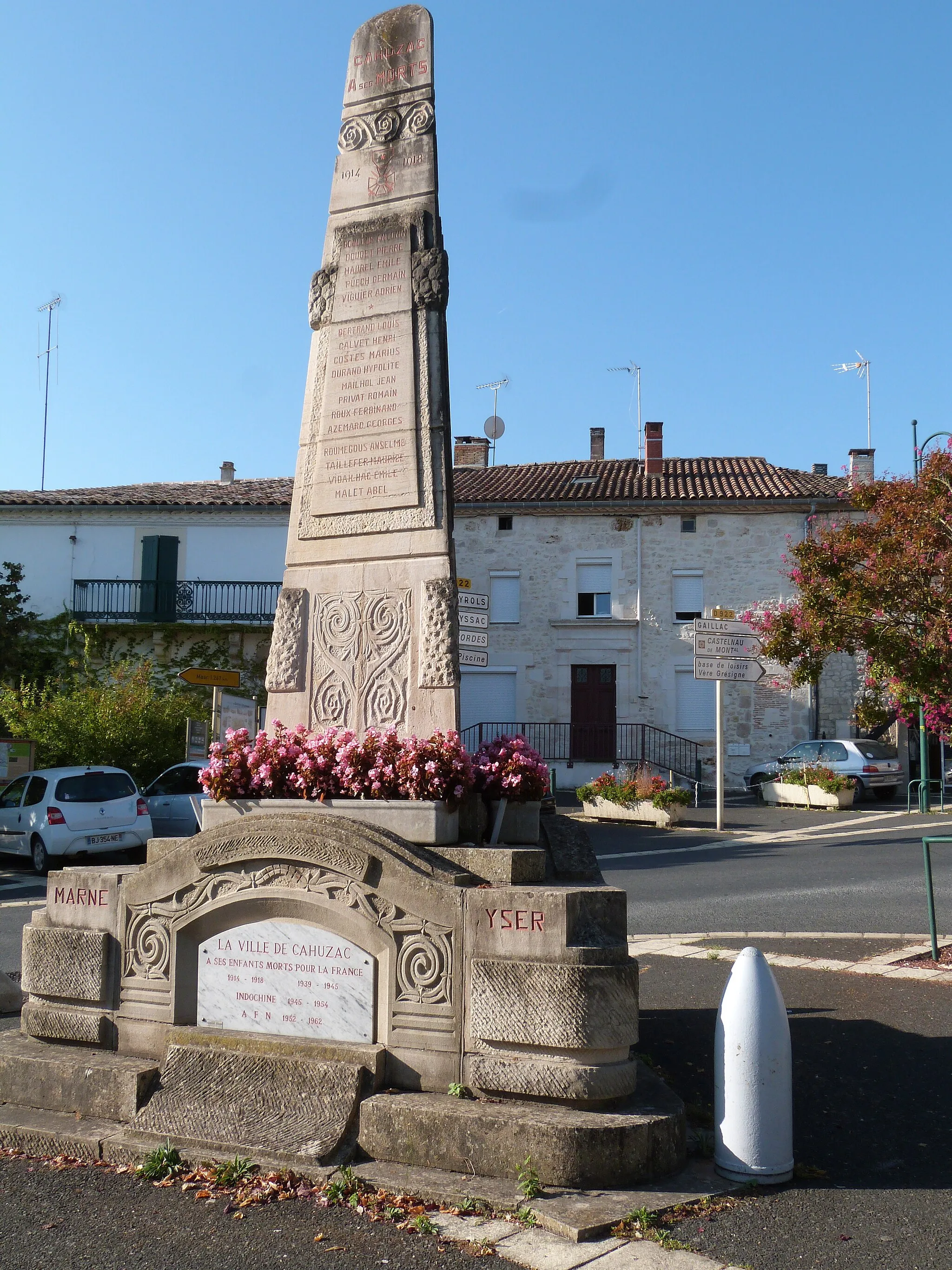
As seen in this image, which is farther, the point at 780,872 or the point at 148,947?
the point at 780,872

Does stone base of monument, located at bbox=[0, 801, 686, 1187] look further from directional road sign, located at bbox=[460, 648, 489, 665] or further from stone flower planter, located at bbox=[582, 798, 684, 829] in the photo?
stone flower planter, located at bbox=[582, 798, 684, 829]

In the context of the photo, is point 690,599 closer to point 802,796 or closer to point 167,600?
point 802,796

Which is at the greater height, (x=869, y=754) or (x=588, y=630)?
(x=588, y=630)

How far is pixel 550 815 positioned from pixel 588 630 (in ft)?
85.3

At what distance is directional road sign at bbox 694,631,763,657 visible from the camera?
18.3m

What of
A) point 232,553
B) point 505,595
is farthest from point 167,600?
point 505,595

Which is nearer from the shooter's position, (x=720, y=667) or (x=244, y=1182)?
(x=244, y=1182)

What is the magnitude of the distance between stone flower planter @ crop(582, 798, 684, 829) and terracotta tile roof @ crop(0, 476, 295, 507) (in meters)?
13.4

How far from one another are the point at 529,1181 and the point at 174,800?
14.8 metres

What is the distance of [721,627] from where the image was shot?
18.7 meters

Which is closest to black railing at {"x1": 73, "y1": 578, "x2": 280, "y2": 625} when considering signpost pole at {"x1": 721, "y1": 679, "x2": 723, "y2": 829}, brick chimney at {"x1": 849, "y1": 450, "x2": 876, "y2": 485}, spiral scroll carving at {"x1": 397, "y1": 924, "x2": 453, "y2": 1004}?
signpost pole at {"x1": 721, "y1": 679, "x2": 723, "y2": 829}

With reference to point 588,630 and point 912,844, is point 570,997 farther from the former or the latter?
point 588,630

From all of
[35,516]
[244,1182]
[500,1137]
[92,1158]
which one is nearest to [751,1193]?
[500,1137]

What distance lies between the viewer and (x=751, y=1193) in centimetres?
410
